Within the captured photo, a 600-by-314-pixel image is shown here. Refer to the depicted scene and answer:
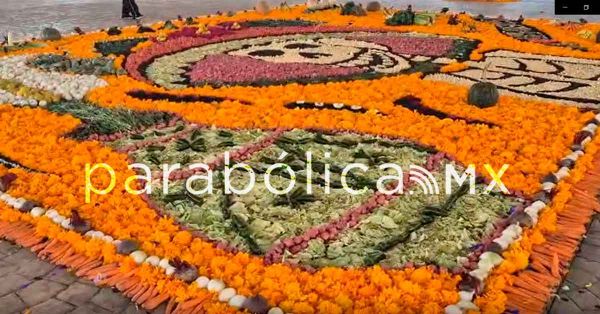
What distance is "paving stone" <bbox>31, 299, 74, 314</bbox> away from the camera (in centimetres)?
461

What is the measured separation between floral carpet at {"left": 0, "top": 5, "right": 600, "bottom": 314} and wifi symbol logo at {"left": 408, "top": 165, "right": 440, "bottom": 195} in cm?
6

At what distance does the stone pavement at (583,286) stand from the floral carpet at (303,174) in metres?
0.10

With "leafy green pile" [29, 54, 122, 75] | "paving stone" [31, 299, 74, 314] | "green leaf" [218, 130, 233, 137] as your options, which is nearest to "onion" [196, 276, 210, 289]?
"paving stone" [31, 299, 74, 314]

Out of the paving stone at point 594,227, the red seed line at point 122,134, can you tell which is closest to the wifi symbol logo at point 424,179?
the paving stone at point 594,227

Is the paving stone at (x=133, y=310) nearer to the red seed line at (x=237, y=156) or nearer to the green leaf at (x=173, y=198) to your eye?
the green leaf at (x=173, y=198)

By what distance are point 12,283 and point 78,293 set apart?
0.65m

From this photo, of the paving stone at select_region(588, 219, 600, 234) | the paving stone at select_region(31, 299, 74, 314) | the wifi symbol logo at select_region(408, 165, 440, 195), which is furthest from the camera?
the wifi symbol logo at select_region(408, 165, 440, 195)

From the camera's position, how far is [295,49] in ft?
44.0

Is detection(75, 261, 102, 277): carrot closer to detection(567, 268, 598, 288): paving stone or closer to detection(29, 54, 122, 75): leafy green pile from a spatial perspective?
detection(567, 268, 598, 288): paving stone

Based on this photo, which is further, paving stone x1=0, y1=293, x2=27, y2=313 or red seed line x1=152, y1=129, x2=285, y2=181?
red seed line x1=152, y1=129, x2=285, y2=181

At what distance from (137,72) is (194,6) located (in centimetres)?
1490

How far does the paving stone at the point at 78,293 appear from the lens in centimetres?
473


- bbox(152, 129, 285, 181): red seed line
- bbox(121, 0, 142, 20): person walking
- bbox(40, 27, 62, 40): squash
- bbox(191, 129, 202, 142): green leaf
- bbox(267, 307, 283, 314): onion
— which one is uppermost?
bbox(121, 0, 142, 20): person walking

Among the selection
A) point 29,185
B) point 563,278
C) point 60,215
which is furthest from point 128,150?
point 563,278
